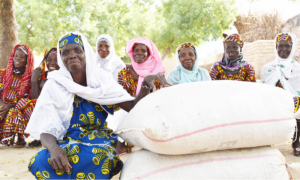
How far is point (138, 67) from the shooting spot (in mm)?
3479

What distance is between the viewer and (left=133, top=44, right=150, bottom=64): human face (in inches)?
134

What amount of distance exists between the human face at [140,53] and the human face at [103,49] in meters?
1.09

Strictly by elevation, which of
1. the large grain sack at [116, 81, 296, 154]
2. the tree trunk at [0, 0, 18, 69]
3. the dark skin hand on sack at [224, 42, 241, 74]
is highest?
the tree trunk at [0, 0, 18, 69]

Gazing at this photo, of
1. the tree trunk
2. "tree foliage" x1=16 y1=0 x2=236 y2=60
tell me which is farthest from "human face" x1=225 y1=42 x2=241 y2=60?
"tree foliage" x1=16 y1=0 x2=236 y2=60

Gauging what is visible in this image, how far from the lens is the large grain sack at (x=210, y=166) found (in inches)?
67.6

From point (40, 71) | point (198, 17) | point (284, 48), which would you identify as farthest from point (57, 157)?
point (198, 17)

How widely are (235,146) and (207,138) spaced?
0.84ft

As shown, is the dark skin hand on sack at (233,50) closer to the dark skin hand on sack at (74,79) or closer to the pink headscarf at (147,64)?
the pink headscarf at (147,64)

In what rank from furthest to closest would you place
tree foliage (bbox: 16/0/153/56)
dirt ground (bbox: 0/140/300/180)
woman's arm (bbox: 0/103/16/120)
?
tree foliage (bbox: 16/0/153/56) < woman's arm (bbox: 0/103/16/120) < dirt ground (bbox: 0/140/300/180)

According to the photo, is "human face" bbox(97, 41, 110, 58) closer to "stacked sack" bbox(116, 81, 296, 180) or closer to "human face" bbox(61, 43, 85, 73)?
"human face" bbox(61, 43, 85, 73)

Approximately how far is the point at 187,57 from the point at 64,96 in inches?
68.9

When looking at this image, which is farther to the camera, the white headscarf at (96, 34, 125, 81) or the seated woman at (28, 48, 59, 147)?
the white headscarf at (96, 34, 125, 81)

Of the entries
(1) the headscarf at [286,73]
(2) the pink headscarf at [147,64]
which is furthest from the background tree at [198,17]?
(2) the pink headscarf at [147,64]

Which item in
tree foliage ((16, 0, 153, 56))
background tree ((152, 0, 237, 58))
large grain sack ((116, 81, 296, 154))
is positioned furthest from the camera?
background tree ((152, 0, 237, 58))
